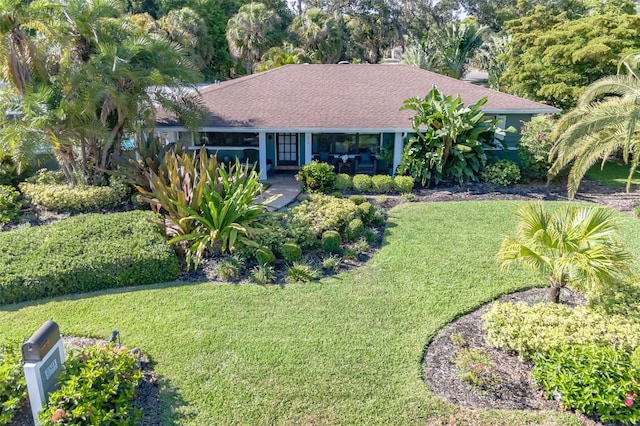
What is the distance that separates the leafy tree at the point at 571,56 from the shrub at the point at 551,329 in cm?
1431

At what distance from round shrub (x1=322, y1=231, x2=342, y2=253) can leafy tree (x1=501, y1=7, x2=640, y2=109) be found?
44.7 ft

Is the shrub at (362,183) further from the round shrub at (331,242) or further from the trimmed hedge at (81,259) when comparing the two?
the trimmed hedge at (81,259)

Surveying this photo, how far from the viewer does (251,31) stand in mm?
34625

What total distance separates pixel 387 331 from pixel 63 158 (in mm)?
11381

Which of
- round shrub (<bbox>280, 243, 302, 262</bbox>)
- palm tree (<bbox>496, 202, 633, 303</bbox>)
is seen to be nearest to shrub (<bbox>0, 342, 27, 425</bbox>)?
round shrub (<bbox>280, 243, 302, 262</bbox>)

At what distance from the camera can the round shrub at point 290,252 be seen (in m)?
9.84

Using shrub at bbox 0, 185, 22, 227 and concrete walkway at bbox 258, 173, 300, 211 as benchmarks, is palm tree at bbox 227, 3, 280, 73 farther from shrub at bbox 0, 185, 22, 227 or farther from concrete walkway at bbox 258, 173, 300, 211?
shrub at bbox 0, 185, 22, 227

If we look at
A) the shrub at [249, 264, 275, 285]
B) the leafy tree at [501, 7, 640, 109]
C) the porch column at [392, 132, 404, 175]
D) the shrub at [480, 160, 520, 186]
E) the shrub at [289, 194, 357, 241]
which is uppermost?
the leafy tree at [501, 7, 640, 109]

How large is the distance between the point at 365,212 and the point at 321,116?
19.9ft

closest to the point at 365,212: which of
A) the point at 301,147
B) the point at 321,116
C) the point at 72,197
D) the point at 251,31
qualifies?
the point at 321,116

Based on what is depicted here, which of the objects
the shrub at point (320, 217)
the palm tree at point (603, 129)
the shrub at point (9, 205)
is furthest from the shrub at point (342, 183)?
the shrub at point (9, 205)

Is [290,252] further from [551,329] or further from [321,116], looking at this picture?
[321,116]

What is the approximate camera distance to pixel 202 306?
8117 millimetres

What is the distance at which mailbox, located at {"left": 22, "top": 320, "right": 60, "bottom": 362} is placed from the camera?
5117 millimetres
